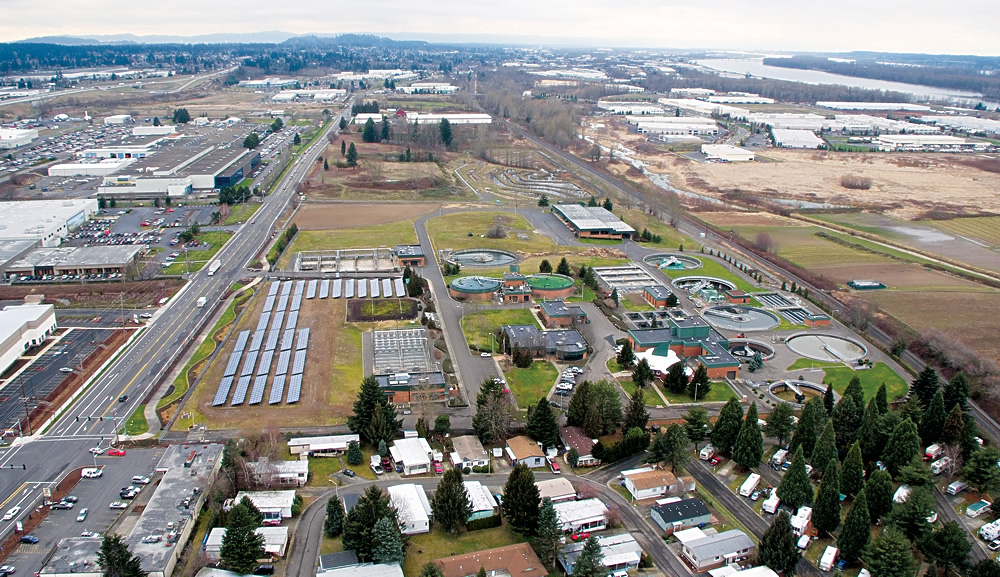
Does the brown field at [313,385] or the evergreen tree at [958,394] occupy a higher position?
the evergreen tree at [958,394]

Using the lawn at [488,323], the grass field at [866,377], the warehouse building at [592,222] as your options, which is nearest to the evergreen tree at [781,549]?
the grass field at [866,377]

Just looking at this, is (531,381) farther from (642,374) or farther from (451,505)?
(451,505)

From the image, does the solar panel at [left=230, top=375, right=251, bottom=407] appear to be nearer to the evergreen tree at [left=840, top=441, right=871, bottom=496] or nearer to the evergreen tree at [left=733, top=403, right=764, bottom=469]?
the evergreen tree at [left=733, top=403, right=764, bottom=469]

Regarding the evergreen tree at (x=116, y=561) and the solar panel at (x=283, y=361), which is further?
the solar panel at (x=283, y=361)

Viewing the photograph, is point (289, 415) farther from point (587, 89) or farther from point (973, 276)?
point (587, 89)

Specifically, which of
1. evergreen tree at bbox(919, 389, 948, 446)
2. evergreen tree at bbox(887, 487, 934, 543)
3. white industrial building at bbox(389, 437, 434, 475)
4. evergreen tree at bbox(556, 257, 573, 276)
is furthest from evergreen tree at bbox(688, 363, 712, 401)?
evergreen tree at bbox(556, 257, 573, 276)

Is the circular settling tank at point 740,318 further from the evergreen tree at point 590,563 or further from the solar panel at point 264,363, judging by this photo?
the solar panel at point 264,363

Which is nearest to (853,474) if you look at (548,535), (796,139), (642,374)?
(642,374)

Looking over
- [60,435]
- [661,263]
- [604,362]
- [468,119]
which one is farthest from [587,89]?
[60,435]
